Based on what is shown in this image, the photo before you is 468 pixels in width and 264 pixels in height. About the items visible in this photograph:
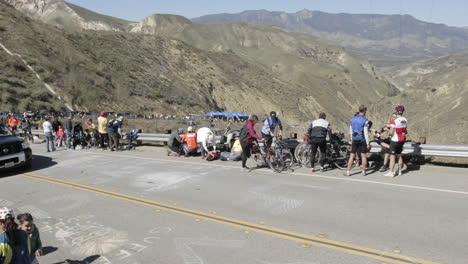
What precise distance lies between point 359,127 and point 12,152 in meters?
9.73

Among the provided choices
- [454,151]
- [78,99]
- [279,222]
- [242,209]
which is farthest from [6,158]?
[78,99]

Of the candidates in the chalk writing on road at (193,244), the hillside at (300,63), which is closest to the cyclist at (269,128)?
the chalk writing on road at (193,244)

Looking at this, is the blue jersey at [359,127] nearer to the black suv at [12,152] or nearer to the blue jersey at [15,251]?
the blue jersey at [15,251]

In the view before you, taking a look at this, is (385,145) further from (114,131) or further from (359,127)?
(114,131)

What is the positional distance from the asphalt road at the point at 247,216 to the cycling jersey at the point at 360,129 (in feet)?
3.08

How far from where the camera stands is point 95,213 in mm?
7395

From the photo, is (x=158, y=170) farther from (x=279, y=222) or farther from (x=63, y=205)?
(x=279, y=222)

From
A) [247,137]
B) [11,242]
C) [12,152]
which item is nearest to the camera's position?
[11,242]

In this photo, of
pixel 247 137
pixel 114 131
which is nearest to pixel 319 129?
pixel 247 137

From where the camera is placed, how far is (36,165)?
13.3 m

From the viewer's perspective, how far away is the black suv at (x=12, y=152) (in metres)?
11.2

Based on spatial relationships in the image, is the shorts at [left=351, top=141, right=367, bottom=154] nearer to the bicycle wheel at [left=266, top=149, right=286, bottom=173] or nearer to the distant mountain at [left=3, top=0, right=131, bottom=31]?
the bicycle wheel at [left=266, top=149, right=286, bottom=173]

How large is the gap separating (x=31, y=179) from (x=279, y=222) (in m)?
7.78

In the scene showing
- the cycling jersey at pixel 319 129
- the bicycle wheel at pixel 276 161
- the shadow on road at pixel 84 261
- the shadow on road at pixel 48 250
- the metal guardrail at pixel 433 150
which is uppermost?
the cycling jersey at pixel 319 129
